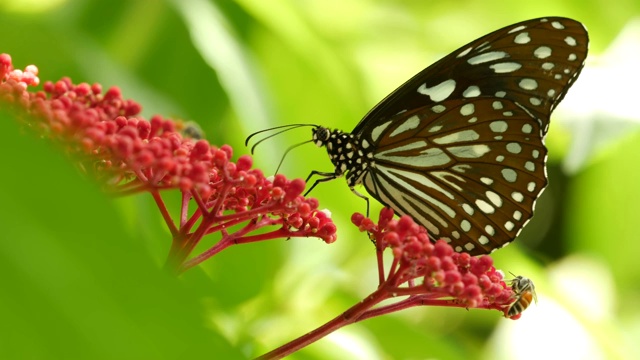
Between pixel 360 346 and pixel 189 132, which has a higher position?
pixel 189 132

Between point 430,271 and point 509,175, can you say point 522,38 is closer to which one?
point 509,175

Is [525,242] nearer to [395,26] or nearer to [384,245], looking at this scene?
[395,26]

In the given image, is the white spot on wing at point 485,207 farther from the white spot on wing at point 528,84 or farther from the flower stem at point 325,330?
the flower stem at point 325,330

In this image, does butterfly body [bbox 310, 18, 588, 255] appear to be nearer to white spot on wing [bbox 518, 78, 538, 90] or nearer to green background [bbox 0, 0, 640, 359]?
white spot on wing [bbox 518, 78, 538, 90]

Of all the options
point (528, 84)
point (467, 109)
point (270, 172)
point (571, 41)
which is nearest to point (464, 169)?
point (467, 109)

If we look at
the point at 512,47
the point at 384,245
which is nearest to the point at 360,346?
the point at 512,47

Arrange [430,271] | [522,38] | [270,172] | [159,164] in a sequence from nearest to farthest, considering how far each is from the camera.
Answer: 1. [159,164]
2. [430,271]
3. [522,38]
4. [270,172]
